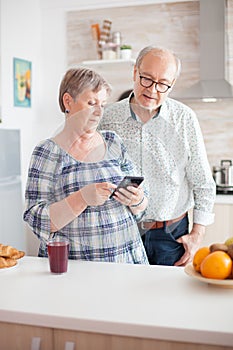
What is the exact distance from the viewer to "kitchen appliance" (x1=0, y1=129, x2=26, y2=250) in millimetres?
4027

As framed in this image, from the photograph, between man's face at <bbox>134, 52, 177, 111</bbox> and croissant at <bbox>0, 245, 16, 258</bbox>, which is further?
man's face at <bbox>134, 52, 177, 111</bbox>

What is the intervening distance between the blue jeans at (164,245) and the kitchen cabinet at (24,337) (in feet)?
3.09

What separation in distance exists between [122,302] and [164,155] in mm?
850

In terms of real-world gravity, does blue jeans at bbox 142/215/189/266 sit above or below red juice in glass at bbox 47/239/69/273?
below

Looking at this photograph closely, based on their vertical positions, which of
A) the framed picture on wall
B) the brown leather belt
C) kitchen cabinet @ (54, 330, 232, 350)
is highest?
the framed picture on wall

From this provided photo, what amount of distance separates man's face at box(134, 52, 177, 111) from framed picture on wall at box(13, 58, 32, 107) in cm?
235

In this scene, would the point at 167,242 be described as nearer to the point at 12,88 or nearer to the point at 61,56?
the point at 12,88

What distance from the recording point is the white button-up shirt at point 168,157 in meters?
2.04

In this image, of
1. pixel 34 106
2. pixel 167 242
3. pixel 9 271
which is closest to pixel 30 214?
pixel 9 271

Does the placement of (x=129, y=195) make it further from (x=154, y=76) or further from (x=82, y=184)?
(x=154, y=76)

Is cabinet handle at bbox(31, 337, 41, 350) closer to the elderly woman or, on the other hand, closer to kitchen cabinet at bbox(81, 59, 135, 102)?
the elderly woman

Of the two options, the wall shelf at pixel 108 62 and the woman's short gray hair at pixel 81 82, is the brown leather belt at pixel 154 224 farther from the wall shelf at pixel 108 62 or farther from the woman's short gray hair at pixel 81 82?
the wall shelf at pixel 108 62

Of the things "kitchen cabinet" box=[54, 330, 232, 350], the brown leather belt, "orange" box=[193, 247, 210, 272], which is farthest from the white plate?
the brown leather belt

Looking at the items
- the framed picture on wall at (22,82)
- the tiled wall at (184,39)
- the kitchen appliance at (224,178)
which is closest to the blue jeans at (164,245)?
the kitchen appliance at (224,178)
